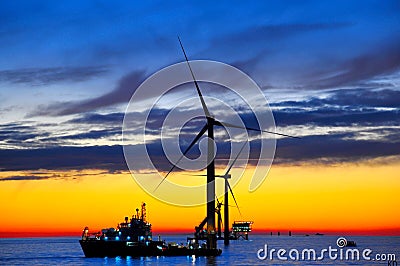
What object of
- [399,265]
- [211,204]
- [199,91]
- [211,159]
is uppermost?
[199,91]

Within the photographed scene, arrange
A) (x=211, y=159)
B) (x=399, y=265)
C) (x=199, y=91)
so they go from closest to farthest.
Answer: (x=199, y=91)
(x=211, y=159)
(x=399, y=265)

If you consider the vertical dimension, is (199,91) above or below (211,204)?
above

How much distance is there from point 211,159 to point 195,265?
1497 inches

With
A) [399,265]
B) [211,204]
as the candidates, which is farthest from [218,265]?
[399,265]

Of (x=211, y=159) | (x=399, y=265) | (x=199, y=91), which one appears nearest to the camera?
(x=199, y=91)

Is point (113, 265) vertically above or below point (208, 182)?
below

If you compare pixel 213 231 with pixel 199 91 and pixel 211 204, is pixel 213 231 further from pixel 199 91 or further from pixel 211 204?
pixel 199 91

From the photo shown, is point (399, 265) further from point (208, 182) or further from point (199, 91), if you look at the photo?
point (199, 91)

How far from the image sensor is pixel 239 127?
17450 centimetres

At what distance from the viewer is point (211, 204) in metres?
184

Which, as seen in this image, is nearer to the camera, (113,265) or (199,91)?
(199,91)

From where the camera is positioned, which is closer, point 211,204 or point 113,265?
point 211,204

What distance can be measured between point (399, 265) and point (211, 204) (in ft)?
190

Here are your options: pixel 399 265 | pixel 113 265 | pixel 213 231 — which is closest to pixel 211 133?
pixel 213 231
